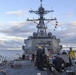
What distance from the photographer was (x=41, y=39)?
3509 centimetres

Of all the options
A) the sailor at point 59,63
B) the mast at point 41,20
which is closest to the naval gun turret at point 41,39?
the mast at point 41,20

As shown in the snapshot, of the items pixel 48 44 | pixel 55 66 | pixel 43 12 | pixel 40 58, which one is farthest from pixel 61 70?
pixel 43 12

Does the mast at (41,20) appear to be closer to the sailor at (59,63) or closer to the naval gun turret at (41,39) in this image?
the naval gun turret at (41,39)

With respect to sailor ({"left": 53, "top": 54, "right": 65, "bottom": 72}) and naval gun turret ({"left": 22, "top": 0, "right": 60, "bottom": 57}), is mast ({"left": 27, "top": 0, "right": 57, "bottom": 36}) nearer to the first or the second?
naval gun turret ({"left": 22, "top": 0, "right": 60, "bottom": 57})

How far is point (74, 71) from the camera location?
1498cm

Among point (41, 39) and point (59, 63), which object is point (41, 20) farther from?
point (59, 63)

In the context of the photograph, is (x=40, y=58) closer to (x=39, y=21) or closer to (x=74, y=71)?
(x=74, y=71)

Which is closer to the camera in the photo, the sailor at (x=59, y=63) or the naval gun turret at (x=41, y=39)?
the sailor at (x=59, y=63)

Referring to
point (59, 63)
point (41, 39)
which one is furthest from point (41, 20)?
point (59, 63)

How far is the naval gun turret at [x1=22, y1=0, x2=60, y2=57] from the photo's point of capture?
34.3 m

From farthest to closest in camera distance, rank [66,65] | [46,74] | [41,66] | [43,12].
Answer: [43,12] < [66,65] < [41,66] < [46,74]

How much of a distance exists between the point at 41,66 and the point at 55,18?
73.8ft

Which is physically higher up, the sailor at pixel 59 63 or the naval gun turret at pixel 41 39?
the naval gun turret at pixel 41 39

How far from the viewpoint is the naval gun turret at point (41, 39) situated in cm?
3427
